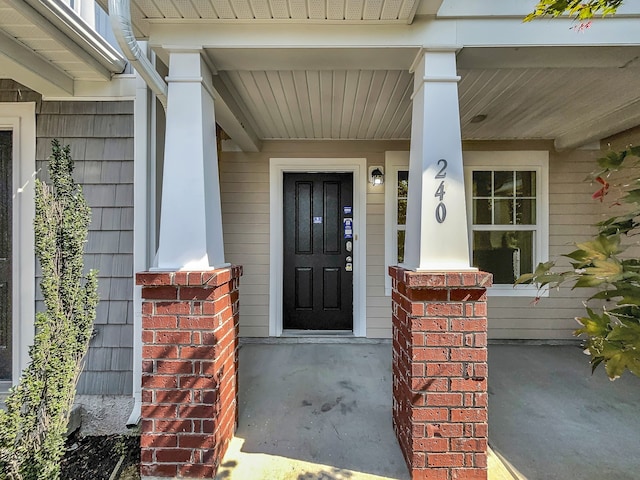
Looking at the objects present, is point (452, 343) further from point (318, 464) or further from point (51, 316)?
point (51, 316)

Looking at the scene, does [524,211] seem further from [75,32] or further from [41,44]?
[41,44]

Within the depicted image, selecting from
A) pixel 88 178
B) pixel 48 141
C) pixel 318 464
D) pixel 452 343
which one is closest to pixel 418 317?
pixel 452 343

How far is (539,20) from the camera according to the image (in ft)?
5.70

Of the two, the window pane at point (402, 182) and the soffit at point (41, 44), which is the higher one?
the soffit at point (41, 44)

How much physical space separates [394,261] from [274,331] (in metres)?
1.52

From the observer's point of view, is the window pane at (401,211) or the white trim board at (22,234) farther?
the window pane at (401,211)

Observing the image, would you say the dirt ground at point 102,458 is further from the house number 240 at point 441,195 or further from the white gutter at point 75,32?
the white gutter at point 75,32

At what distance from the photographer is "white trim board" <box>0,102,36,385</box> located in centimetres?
232

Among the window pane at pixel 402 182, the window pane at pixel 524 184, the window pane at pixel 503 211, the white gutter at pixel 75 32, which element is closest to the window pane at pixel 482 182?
the window pane at pixel 503 211

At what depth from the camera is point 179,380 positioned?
1654 mm

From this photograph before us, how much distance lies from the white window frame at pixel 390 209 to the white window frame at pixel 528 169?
76 centimetres

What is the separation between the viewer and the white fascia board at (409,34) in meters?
1.74

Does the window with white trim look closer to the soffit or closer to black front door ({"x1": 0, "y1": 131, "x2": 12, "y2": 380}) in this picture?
the soffit

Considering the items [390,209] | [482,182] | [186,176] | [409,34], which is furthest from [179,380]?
[482,182]
